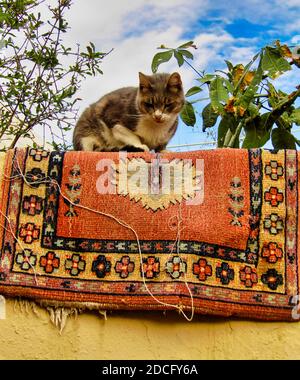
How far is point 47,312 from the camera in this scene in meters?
1.38

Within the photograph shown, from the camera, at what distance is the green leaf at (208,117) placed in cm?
213

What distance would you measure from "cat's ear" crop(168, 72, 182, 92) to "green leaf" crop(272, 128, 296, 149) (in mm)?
437

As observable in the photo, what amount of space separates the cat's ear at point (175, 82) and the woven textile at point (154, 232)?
0.60 meters

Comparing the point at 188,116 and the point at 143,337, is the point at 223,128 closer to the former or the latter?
the point at 188,116

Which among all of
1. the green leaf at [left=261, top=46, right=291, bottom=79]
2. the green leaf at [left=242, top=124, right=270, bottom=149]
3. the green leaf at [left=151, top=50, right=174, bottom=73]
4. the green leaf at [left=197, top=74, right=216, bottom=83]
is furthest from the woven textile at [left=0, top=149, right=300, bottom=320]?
the green leaf at [left=151, top=50, right=174, bottom=73]

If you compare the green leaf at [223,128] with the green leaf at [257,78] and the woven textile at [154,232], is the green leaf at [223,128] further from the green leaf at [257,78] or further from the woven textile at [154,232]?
the woven textile at [154,232]

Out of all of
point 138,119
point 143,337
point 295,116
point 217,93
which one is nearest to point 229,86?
point 217,93

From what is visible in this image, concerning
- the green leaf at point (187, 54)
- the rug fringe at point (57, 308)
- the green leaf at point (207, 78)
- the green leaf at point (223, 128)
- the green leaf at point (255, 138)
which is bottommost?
the rug fringe at point (57, 308)

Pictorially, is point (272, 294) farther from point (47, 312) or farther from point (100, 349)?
point (47, 312)

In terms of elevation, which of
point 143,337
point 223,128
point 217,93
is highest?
point 217,93

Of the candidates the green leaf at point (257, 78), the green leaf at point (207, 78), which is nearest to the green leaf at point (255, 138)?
the green leaf at point (257, 78)

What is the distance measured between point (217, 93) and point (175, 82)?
0.70 feet

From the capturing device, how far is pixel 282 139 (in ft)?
6.26
